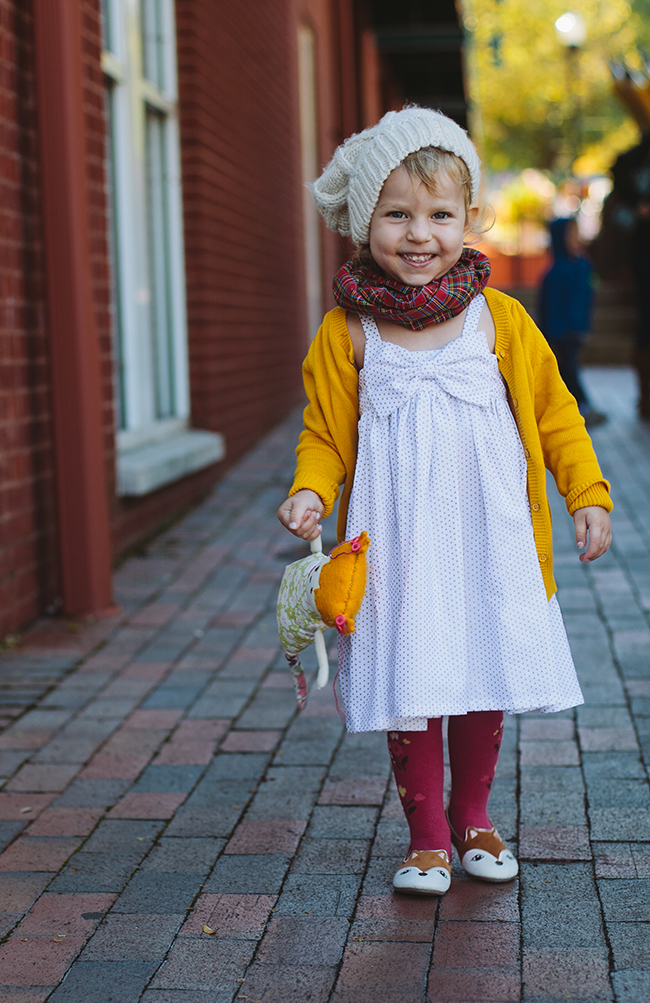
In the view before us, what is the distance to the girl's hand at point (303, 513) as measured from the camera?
2.46 m

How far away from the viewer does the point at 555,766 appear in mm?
3232

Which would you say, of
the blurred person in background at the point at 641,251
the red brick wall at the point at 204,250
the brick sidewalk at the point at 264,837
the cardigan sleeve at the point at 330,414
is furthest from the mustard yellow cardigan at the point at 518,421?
the blurred person in background at the point at 641,251

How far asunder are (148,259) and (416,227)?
4699 millimetres

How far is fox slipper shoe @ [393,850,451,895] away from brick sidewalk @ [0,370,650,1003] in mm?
41

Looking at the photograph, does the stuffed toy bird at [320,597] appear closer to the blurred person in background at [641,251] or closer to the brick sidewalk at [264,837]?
the brick sidewalk at [264,837]

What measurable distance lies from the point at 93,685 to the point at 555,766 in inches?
62.9

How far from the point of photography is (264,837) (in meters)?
2.86

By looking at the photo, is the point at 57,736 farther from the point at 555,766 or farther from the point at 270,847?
the point at 555,766

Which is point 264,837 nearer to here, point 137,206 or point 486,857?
point 486,857

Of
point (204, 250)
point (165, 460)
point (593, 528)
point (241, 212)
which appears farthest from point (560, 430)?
point (241, 212)

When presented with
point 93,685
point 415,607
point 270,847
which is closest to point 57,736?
point 93,685

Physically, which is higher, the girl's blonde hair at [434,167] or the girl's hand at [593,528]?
the girl's blonde hair at [434,167]

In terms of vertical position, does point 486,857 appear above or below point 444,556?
below

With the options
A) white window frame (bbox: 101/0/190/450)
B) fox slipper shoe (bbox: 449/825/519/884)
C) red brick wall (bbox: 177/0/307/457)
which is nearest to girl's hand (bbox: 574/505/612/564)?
fox slipper shoe (bbox: 449/825/519/884)
